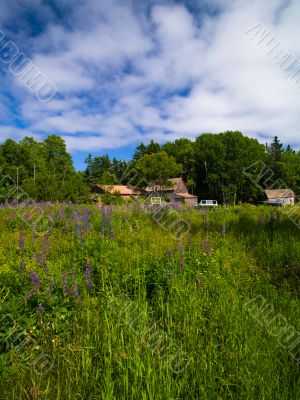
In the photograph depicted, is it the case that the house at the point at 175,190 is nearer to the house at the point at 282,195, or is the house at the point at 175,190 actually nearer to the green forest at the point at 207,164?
the green forest at the point at 207,164

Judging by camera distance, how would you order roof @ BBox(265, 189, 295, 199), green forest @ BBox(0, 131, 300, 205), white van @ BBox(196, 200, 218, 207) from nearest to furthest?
white van @ BBox(196, 200, 218, 207) → green forest @ BBox(0, 131, 300, 205) → roof @ BBox(265, 189, 295, 199)

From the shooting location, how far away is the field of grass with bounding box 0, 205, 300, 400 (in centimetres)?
238

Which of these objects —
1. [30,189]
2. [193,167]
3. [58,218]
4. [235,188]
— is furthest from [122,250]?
[193,167]

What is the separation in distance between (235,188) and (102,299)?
204 ft

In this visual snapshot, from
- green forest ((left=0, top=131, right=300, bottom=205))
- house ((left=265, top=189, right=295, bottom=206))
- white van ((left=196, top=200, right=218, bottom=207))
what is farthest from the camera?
house ((left=265, top=189, right=295, bottom=206))

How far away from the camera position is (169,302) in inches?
145

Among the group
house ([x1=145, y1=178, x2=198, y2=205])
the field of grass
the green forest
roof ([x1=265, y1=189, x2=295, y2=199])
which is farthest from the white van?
roof ([x1=265, y1=189, x2=295, y2=199])

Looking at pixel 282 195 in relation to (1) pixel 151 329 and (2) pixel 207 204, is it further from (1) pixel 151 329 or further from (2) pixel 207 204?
(1) pixel 151 329

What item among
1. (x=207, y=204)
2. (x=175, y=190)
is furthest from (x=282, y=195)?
(x=207, y=204)

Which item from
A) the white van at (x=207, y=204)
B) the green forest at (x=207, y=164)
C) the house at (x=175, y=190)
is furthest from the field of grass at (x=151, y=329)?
the house at (x=175, y=190)

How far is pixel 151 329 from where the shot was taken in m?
3.12

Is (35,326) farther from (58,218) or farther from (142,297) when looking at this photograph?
(58,218)

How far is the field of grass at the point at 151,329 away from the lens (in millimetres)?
2385

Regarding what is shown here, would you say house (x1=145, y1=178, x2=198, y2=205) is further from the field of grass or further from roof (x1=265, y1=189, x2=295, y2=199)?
the field of grass
